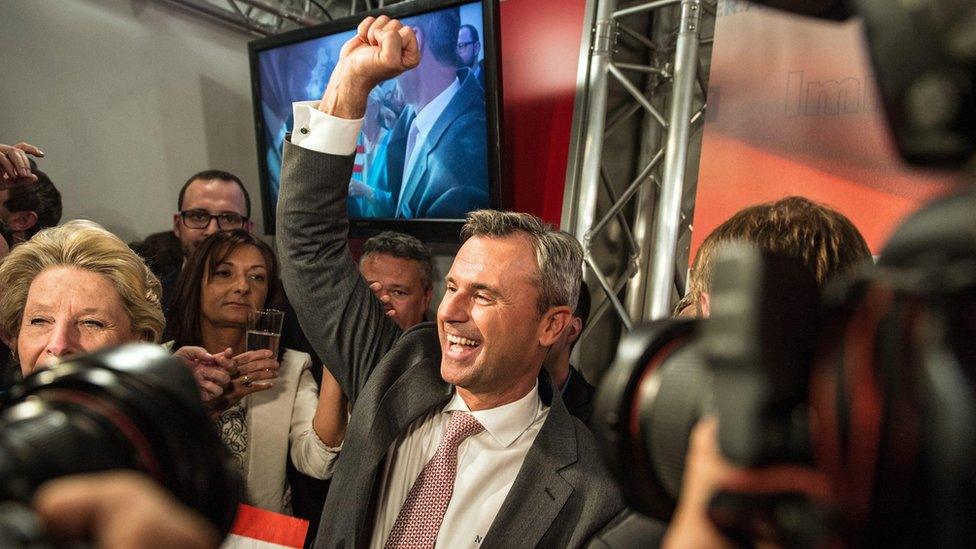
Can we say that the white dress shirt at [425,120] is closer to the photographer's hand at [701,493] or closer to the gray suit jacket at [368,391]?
the gray suit jacket at [368,391]

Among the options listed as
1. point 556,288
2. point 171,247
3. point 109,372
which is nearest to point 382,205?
point 171,247

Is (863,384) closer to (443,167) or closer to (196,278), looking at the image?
(196,278)

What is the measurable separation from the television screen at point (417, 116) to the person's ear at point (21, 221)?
4.37 feet

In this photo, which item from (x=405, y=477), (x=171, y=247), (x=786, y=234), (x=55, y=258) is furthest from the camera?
(x=171, y=247)

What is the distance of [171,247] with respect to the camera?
3762 mm

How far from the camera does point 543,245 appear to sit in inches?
78.5

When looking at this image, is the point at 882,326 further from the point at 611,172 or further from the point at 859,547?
the point at 611,172

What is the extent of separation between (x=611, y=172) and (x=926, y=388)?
3420mm

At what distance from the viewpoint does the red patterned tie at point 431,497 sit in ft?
5.68

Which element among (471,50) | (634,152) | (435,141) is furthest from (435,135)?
(634,152)

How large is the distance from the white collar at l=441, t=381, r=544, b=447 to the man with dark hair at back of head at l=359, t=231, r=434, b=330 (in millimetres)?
1211

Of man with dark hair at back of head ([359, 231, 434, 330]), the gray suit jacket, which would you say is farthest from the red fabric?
man with dark hair at back of head ([359, 231, 434, 330])

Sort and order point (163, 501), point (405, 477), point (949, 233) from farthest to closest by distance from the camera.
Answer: point (405, 477)
point (163, 501)
point (949, 233)

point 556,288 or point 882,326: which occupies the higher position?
point 882,326
